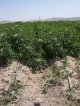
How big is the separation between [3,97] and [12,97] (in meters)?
0.20

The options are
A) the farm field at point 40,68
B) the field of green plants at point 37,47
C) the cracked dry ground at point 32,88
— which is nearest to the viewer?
the cracked dry ground at point 32,88

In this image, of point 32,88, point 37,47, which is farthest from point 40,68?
point 32,88

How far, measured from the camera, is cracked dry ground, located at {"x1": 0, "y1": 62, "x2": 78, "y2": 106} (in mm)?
6070

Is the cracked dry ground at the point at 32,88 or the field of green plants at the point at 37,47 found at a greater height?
the field of green plants at the point at 37,47

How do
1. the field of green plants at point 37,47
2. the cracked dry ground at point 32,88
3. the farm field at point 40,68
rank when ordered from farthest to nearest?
the field of green plants at point 37,47 < the farm field at point 40,68 < the cracked dry ground at point 32,88

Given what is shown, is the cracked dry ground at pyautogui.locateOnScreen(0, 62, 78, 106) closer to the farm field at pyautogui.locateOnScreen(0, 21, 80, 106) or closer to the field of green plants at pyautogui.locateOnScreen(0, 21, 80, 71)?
the farm field at pyautogui.locateOnScreen(0, 21, 80, 106)

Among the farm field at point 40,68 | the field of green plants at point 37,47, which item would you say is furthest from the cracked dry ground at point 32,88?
the field of green plants at point 37,47

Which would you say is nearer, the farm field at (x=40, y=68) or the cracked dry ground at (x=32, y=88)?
the cracked dry ground at (x=32, y=88)

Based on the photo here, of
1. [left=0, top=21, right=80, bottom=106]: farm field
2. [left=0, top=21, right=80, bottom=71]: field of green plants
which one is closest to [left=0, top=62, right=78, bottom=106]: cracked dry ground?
[left=0, top=21, right=80, bottom=106]: farm field

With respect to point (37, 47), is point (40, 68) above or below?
below

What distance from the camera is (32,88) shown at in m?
6.66

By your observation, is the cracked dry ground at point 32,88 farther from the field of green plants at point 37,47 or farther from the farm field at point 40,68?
the field of green plants at point 37,47

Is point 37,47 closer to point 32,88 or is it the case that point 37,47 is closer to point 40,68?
point 40,68

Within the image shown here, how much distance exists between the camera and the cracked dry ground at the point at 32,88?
239 inches
